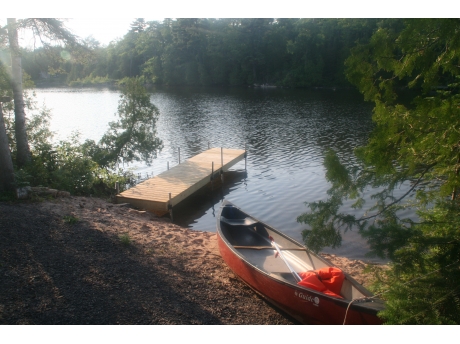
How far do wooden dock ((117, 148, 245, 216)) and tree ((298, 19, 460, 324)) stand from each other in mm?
8790

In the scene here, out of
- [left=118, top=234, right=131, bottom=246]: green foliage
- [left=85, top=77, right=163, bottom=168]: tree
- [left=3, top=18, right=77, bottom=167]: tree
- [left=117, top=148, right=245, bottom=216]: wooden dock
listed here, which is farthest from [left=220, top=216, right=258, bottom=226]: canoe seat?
[left=85, top=77, right=163, bottom=168]: tree

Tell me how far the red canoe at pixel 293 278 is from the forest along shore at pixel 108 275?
357mm

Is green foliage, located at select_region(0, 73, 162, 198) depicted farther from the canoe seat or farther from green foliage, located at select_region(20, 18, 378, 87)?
green foliage, located at select_region(20, 18, 378, 87)

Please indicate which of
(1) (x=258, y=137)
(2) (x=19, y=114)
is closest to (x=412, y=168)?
(2) (x=19, y=114)

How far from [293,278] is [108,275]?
3521 millimetres

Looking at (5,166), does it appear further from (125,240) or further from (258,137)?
(258,137)

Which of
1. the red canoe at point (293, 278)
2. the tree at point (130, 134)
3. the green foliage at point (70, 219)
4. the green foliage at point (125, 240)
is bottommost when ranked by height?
the red canoe at point (293, 278)

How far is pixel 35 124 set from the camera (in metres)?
13.9

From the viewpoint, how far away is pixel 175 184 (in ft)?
47.9

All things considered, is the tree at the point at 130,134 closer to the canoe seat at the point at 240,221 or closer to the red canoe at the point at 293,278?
the canoe seat at the point at 240,221

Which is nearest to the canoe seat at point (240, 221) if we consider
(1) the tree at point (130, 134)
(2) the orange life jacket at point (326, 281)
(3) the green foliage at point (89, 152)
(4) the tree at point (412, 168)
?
(2) the orange life jacket at point (326, 281)

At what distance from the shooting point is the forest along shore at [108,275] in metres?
5.75

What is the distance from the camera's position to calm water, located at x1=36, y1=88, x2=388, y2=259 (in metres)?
14.7

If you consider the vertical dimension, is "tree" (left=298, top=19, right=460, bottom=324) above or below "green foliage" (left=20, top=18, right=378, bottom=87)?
below
